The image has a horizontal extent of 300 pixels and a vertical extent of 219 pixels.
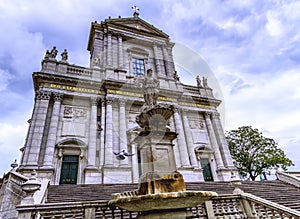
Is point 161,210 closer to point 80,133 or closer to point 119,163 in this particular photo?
point 119,163

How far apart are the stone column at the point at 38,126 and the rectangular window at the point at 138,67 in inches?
363

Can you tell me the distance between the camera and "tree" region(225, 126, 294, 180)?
25.5 meters

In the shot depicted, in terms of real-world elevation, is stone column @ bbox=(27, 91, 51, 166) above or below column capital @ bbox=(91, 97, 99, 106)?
below

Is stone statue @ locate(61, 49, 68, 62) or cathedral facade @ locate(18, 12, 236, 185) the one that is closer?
cathedral facade @ locate(18, 12, 236, 185)

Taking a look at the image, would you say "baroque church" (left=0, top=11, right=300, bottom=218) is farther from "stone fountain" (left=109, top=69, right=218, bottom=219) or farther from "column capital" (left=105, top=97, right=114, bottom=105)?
"stone fountain" (left=109, top=69, right=218, bottom=219)

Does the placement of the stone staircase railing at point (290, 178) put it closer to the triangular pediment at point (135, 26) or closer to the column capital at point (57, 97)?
the column capital at point (57, 97)

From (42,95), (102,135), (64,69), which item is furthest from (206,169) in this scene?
(64,69)

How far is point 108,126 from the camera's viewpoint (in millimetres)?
15266

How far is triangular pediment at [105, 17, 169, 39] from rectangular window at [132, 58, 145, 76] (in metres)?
4.04

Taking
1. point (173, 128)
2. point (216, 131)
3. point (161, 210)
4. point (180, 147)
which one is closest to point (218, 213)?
point (161, 210)

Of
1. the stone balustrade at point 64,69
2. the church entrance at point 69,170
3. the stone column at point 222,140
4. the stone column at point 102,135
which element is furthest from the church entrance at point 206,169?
the stone balustrade at point 64,69

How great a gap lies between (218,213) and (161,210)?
2.46 metres

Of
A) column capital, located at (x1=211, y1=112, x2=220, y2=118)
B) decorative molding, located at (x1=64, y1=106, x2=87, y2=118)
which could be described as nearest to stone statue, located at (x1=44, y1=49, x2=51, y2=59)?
decorative molding, located at (x1=64, y1=106, x2=87, y2=118)

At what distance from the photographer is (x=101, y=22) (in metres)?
21.6
